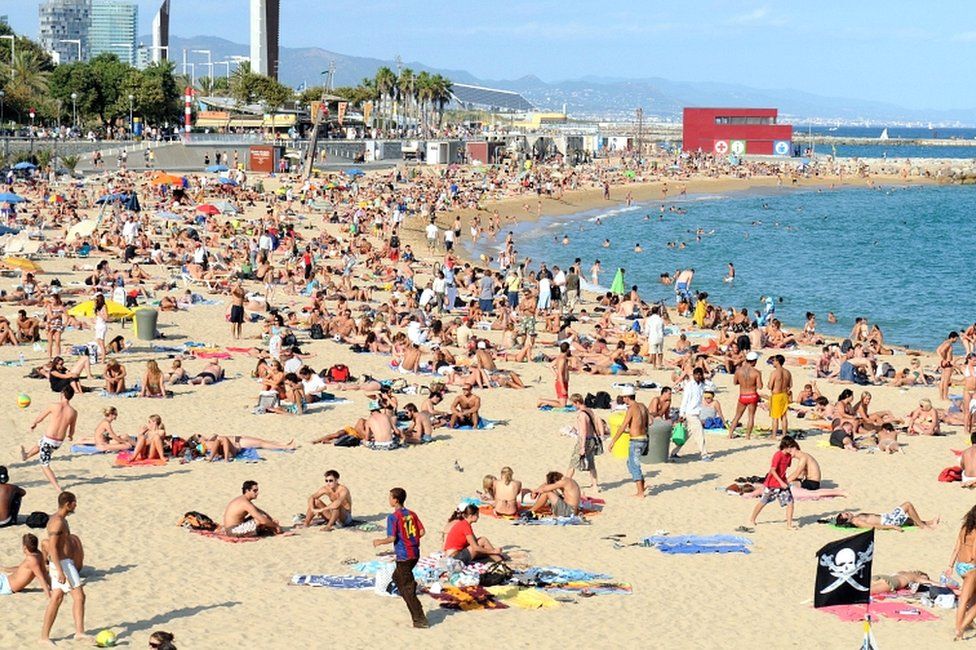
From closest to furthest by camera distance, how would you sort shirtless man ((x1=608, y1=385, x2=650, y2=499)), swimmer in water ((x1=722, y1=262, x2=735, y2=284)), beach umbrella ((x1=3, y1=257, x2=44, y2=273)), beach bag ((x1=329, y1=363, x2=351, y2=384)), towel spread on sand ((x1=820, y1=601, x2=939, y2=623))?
towel spread on sand ((x1=820, y1=601, x2=939, y2=623)), shirtless man ((x1=608, y1=385, x2=650, y2=499)), beach bag ((x1=329, y1=363, x2=351, y2=384)), beach umbrella ((x1=3, y1=257, x2=44, y2=273)), swimmer in water ((x1=722, y1=262, x2=735, y2=284))

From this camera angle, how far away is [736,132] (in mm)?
110938

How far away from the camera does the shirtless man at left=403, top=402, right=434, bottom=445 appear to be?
15875 mm

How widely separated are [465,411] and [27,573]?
26.2 ft

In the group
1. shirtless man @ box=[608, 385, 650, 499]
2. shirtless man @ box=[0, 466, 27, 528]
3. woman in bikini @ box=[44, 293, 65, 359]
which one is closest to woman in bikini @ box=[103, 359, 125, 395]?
woman in bikini @ box=[44, 293, 65, 359]

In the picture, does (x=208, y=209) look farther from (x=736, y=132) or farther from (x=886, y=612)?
(x=736, y=132)

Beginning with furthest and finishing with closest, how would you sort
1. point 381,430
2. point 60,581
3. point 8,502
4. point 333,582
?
point 381,430, point 8,502, point 333,582, point 60,581

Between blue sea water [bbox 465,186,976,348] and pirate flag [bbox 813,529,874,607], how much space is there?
2242cm

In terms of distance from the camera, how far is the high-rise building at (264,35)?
414 feet

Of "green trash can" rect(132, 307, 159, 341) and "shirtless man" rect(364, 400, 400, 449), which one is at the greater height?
"green trash can" rect(132, 307, 159, 341)

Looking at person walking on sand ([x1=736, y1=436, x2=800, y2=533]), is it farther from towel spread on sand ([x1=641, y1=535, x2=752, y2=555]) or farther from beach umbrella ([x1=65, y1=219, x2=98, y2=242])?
beach umbrella ([x1=65, y1=219, x2=98, y2=242])

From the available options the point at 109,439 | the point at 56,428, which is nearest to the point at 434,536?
the point at 56,428

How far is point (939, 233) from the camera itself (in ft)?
221

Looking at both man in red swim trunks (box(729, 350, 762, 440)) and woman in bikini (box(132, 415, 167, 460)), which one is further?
man in red swim trunks (box(729, 350, 762, 440))

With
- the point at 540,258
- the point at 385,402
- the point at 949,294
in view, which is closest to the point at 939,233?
the point at 949,294
